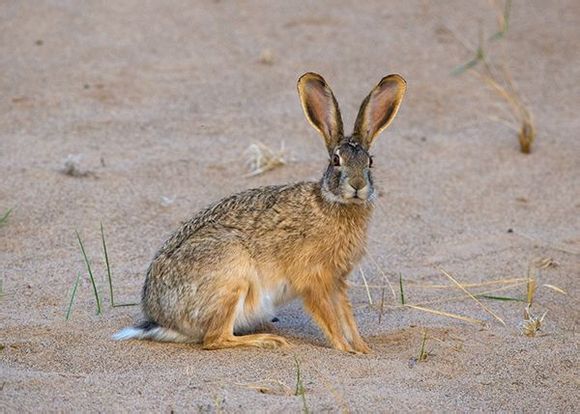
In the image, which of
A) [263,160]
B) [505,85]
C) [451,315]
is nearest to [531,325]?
[451,315]

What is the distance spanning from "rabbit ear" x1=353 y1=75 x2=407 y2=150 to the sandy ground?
1.13 meters

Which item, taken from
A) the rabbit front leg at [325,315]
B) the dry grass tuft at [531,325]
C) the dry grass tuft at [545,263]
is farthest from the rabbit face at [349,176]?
the dry grass tuft at [545,263]

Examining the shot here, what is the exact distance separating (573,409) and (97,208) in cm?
383

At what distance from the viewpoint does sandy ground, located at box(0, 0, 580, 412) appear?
5.02m

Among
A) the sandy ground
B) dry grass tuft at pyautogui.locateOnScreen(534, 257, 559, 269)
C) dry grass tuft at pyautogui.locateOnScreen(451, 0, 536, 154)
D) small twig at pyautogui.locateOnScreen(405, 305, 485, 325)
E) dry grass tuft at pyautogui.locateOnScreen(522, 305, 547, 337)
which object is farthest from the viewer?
dry grass tuft at pyautogui.locateOnScreen(451, 0, 536, 154)

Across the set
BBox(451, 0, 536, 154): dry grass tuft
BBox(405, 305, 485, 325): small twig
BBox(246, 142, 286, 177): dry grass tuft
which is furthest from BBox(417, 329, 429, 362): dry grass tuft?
BBox(451, 0, 536, 154): dry grass tuft

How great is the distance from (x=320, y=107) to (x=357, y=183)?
58 centimetres

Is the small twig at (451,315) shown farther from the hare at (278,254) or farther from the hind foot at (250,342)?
the hind foot at (250,342)

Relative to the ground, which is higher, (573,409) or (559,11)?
(559,11)

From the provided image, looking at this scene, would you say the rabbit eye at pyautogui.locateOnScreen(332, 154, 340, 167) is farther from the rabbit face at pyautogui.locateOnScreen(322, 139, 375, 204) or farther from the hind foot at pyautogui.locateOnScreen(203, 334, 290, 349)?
the hind foot at pyautogui.locateOnScreen(203, 334, 290, 349)

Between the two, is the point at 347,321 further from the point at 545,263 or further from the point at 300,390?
the point at 545,263

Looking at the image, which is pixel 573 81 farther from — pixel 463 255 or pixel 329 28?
pixel 463 255

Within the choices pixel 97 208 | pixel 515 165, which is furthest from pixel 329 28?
pixel 97 208

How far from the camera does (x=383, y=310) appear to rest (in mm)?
6301
